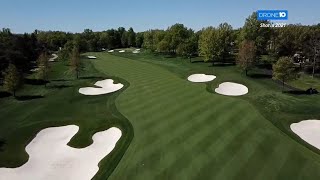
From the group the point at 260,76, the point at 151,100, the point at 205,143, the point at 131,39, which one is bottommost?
the point at 205,143

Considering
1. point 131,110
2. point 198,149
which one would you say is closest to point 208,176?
point 198,149

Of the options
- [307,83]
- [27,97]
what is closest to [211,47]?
[307,83]

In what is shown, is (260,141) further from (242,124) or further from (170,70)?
(170,70)

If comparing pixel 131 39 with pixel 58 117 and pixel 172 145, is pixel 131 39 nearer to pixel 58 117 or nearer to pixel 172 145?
pixel 58 117

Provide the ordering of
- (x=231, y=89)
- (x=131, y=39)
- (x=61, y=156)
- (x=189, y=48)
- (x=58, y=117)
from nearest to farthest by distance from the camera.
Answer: (x=61, y=156), (x=58, y=117), (x=231, y=89), (x=189, y=48), (x=131, y=39)

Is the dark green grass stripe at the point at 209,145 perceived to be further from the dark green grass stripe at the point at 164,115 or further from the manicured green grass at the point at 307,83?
the manicured green grass at the point at 307,83

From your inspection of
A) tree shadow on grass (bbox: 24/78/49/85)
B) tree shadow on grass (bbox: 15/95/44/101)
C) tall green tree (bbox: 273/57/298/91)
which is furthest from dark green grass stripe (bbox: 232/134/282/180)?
tree shadow on grass (bbox: 24/78/49/85)

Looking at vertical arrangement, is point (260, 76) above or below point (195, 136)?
above
